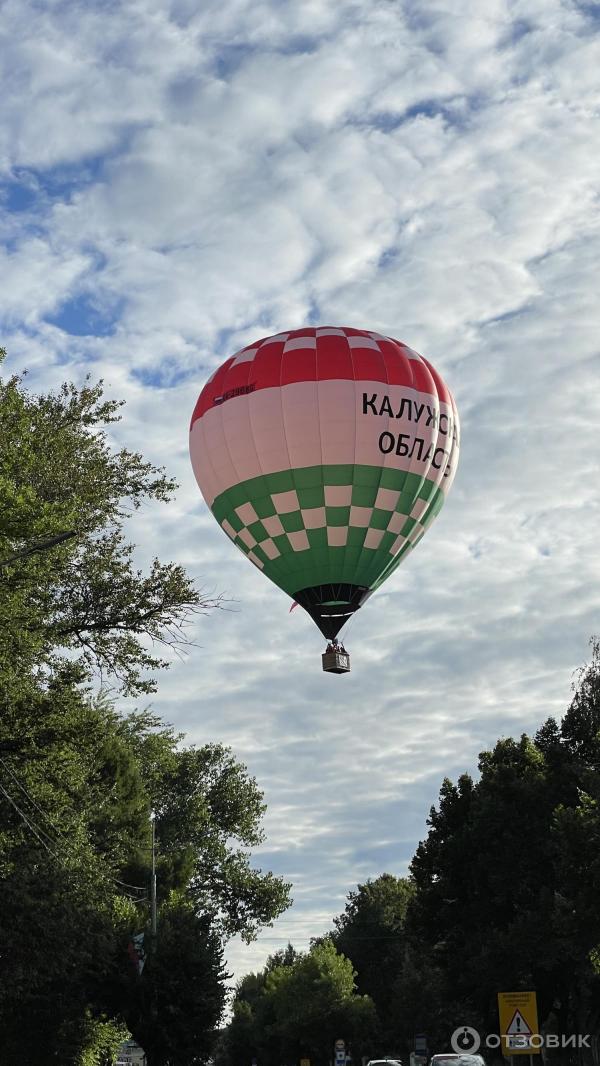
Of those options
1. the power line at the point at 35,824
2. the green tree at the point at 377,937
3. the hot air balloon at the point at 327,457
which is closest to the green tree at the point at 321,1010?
the green tree at the point at 377,937

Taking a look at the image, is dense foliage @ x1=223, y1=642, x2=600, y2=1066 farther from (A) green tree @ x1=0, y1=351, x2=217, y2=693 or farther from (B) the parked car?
(A) green tree @ x1=0, y1=351, x2=217, y2=693

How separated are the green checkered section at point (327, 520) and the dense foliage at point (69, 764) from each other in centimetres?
667

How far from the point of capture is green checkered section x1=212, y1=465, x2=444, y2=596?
35.4m

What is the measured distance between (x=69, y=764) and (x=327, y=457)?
14.1m

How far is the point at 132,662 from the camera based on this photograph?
26.4 metres

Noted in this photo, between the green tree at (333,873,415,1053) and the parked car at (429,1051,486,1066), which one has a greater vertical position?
the green tree at (333,873,415,1053)

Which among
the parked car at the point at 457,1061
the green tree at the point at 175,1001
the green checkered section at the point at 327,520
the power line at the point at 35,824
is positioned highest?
the green checkered section at the point at 327,520

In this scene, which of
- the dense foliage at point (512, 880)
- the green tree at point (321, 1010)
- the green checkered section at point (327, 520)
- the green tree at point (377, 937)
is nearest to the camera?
the green checkered section at point (327, 520)

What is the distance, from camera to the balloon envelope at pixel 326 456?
3519 cm

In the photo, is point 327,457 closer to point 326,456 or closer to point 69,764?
point 326,456

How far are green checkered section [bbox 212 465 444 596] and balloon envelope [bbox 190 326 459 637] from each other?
3 centimetres

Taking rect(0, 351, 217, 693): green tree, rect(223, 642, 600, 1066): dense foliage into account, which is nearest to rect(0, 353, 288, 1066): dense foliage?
rect(0, 351, 217, 693): green tree

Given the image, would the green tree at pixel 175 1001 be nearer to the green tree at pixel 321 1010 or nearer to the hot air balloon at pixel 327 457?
the hot air balloon at pixel 327 457

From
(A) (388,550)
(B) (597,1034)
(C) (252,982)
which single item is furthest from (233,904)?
(C) (252,982)
